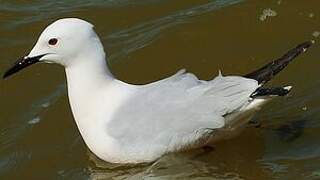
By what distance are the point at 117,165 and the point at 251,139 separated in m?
1.05

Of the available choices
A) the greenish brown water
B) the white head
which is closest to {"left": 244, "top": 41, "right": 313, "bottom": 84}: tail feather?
the greenish brown water

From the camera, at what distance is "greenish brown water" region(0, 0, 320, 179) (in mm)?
6461

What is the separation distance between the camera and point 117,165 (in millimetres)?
6516

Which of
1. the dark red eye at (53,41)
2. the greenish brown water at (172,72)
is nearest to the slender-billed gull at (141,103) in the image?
the dark red eye at (53,41)

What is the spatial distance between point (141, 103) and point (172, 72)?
1716 millimetres

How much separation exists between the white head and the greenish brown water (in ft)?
2.72

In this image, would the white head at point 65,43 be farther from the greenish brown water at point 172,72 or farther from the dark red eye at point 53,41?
the greenish brown water at point 172,72

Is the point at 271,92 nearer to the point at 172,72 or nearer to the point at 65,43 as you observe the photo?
the point at 65,43

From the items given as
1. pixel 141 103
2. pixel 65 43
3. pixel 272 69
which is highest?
pixel 65 43

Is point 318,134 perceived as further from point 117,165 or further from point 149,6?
point 149,6

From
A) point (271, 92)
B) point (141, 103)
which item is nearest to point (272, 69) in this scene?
point (271, 92)

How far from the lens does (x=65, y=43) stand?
642 cm

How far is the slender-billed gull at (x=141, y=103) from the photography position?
20.5ft

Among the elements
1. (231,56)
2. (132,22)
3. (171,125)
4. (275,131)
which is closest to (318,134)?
(275,131)
